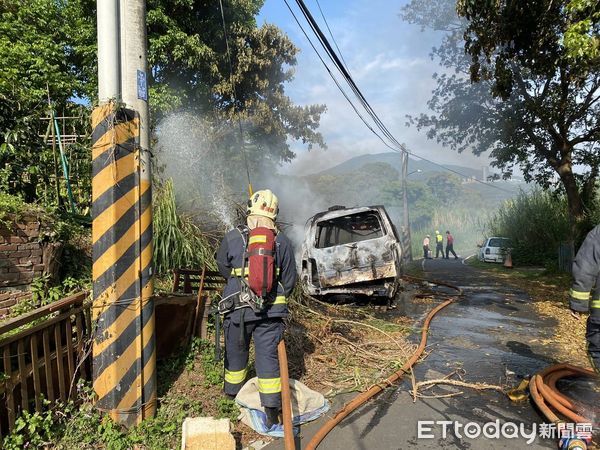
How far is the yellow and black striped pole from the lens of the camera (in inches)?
132

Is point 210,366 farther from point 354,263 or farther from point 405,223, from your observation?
point 405,223

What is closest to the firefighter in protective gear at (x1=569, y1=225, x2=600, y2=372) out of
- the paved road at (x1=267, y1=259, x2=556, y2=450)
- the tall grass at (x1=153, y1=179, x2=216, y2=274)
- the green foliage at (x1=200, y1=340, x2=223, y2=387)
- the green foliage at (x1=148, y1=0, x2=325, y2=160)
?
the paved road at (x1=267, y1=259, x2=556, y2=450)

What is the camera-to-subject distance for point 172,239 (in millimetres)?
6855

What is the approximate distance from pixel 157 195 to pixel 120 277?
3906mm

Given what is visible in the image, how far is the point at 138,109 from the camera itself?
352cm

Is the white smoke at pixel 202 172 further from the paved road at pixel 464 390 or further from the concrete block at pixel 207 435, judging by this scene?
the concrete block at pixel 207 435

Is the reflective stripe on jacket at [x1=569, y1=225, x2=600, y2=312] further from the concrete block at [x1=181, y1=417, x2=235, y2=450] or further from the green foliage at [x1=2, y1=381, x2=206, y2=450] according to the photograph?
the green foliage at [x1=2, y1=381, x2=206, y2=450]

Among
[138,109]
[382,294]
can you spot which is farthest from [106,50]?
[382,294]

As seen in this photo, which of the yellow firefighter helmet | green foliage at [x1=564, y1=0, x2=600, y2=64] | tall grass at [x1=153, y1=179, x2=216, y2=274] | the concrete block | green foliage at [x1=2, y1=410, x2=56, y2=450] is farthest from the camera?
tall grass at [x1=153, y1=179, x2=216, y2=274]

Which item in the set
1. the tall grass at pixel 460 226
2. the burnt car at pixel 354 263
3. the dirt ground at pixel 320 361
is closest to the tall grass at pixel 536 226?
the burnt car at pixel 354 263

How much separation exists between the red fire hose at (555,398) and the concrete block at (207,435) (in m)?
2.41

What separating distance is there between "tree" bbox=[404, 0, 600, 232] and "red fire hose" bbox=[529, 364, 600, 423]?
3.88 metres

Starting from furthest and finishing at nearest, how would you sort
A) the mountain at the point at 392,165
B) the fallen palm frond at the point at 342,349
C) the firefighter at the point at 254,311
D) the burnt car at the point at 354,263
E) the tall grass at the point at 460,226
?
the mountain at the point at 392,165 → the tall grass at the point at 460,226 → the burnt car at the point at 354,263 → the fallen palm frond at the point at 342,349 → the firefighter at the point at 254,311

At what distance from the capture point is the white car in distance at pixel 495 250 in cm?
2356
